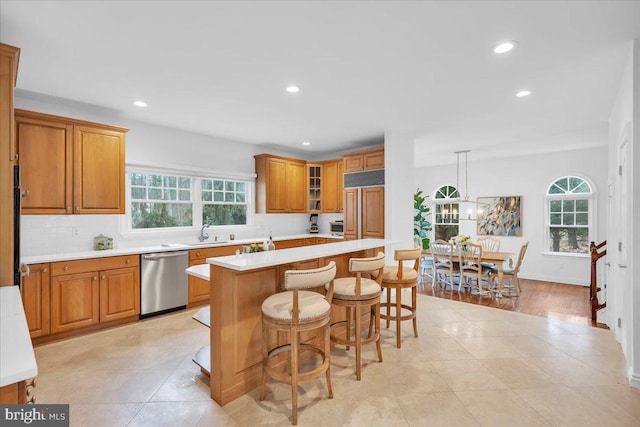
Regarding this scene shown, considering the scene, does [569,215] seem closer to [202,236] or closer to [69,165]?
[202,236]

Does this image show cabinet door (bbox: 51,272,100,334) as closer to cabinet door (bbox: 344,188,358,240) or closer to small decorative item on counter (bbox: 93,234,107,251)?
small decorative item on counter (bbox: 93,234,107,251)

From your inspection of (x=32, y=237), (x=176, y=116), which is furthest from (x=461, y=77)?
(x=32, y=237)

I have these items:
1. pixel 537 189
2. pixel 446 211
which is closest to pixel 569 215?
pixel 537 189

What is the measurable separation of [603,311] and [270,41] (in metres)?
5.59

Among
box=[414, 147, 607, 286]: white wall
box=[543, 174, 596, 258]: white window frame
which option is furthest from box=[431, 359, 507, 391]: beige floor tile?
box=[543, 174, 596, 258]: white window frame

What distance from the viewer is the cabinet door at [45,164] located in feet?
10.7

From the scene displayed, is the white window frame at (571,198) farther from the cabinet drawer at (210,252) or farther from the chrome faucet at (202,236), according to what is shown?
the chrome faucet at (202,236)

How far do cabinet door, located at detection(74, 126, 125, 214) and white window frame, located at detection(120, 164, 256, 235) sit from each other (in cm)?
43

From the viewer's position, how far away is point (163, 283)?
4098mm

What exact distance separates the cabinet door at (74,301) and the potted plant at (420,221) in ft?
19.2

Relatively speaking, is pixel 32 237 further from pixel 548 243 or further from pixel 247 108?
pixel 548 243

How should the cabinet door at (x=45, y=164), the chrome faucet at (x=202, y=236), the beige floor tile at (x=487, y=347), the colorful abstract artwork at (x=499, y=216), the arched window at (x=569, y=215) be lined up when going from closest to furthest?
the beige floor tile at (x=487, y=347) < the cabinet door at (x=45, y=164) < the chrome faucet at (x=202, y=236) < the arched window at (x=569, y=215) < the colorful abstract artwork at (x=499, y=216)

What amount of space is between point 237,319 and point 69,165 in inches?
112

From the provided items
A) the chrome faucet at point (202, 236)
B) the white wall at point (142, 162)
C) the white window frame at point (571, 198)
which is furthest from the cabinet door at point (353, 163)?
the white window frame at point (571, 198)
